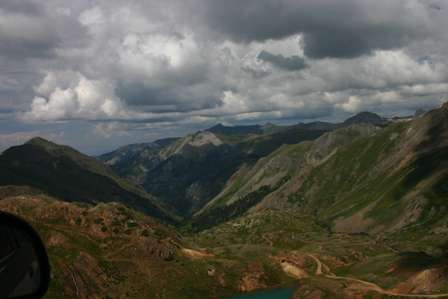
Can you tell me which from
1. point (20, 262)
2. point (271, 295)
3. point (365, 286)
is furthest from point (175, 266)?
point (20, 262)

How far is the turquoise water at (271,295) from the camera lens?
5221 inches

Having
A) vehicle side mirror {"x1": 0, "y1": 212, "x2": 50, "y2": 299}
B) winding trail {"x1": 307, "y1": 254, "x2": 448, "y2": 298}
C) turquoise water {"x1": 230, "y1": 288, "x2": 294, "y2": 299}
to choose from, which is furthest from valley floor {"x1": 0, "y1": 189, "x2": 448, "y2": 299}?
vehicle side mirror {"x1": 0, "y1": 212, "x2": 50, "y2": 299}

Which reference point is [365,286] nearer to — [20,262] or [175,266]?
[175,266]

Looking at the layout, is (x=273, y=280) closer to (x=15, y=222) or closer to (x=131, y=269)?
(x=131, y=269)

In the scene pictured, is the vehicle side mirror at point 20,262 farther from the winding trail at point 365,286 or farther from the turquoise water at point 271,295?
the turquoise water at point 271,295

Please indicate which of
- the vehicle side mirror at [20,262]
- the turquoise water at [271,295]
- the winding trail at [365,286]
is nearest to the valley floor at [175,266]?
the winding trail at [365,286]

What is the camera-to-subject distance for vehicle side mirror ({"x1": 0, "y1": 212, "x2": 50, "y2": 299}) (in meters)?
8.48

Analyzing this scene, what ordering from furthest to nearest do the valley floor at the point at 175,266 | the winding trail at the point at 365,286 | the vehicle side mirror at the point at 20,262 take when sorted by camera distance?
the valley floor at the point at 175,266 → the winding trail at the point at 365,286 → the vehicle side mirror at the point at 20,262

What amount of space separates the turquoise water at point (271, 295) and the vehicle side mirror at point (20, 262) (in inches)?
5038

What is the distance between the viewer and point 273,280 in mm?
147000

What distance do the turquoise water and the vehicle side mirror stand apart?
5038 inches

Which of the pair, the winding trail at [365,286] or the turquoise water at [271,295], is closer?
the winding trail at [365,286]

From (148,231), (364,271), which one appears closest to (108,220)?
(148,231)

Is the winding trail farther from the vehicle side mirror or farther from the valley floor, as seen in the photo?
the vehicle side mirror
